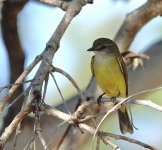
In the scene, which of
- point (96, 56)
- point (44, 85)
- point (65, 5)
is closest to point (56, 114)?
point (44, 85)

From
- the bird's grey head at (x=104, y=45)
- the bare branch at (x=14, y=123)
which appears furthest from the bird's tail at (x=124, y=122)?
the bare branch at (x=14, y=123)

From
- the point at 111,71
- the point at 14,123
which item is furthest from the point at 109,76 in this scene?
the point at 14,123

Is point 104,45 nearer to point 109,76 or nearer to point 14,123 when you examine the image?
point 109,76

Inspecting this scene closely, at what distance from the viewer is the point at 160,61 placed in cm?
299

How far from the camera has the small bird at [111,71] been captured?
9.17 feet

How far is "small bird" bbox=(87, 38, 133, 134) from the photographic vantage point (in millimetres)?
2795

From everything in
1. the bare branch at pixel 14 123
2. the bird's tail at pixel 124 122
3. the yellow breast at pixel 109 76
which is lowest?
the bird's tail at pixel 124 122

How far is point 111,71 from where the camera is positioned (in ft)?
9.36

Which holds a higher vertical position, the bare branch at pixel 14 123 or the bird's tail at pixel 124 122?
the bare branch at pixel 14 123

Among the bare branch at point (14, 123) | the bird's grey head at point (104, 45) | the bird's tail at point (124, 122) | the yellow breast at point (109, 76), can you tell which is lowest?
the bird's tail at point (124, 122)

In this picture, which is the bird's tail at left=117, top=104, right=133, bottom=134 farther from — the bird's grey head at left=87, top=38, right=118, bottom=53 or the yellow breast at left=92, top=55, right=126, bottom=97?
the bird's grey head at left=87, top=38, right=118, bottom=53

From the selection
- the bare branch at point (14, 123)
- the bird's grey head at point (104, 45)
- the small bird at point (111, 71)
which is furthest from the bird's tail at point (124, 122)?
the bare branch at point (14, 123)

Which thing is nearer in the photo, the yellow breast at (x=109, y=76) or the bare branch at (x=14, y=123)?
the bare branch at (x=14, y=123)

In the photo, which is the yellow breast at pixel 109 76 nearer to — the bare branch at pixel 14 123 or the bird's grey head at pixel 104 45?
the bird's grey head at pixel 104 45
